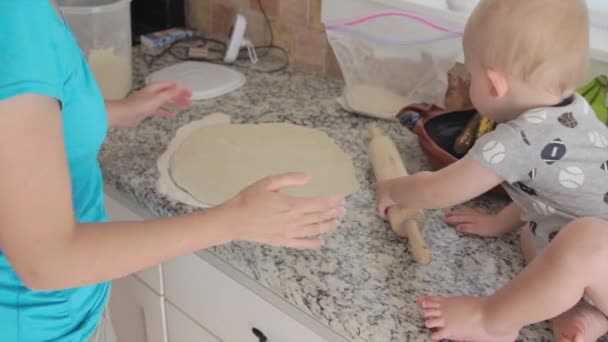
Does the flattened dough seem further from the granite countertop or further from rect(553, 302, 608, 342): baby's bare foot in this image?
rect(553, 302, 608, 342): baby's bare foot

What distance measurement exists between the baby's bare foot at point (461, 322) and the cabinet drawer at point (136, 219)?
537 millimetres

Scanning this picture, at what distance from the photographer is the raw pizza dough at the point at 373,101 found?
1.27 m

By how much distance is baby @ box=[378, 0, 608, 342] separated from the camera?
2.27 ft

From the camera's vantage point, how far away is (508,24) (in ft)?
2.42

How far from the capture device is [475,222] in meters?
0.94

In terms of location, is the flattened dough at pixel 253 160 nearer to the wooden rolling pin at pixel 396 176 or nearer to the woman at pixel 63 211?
the wooden rolling pin at pixel 396 176

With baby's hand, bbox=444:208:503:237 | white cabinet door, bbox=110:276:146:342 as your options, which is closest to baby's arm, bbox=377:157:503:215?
baby's hand, bbox=444:208:503:237

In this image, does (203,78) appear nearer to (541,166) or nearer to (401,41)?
(401,41)

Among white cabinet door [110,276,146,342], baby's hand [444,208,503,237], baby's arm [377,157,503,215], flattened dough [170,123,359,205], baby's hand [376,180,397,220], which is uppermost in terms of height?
baby's arm [377,157,503,215]

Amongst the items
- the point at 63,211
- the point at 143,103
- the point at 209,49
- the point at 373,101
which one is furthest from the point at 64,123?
the point at 209,49

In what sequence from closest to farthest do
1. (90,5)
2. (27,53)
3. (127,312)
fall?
(27,53) < (127,312) < (90,5)

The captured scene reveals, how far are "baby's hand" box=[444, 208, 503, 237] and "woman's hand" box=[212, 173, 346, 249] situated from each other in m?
0.29

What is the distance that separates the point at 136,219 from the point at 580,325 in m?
0.73

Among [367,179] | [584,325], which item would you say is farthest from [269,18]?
[584,325]
